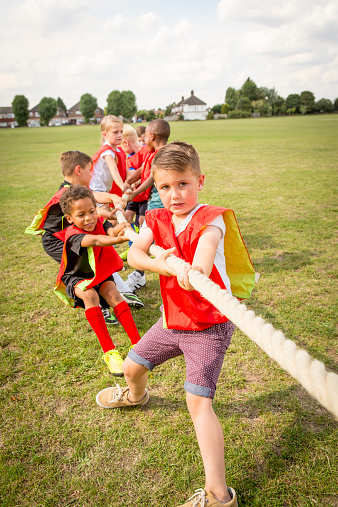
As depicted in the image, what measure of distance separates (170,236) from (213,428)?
3.77ft

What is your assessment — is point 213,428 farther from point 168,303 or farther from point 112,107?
point 112,107

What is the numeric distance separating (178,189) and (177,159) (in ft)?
0.60

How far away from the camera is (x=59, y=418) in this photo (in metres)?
2.69

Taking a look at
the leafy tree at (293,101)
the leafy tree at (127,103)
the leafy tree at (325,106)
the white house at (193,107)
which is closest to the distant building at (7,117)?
the leafy tree at (127,103)

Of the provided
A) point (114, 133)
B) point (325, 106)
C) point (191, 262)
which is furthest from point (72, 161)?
point (325, 106)

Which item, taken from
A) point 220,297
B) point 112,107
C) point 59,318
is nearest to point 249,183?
point 59,318

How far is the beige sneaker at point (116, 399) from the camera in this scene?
2.72m

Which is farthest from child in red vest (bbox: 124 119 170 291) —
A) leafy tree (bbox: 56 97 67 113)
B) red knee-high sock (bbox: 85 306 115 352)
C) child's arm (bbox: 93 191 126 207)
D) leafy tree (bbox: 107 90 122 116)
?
leafy tree (bbox: 56 97 67 113)

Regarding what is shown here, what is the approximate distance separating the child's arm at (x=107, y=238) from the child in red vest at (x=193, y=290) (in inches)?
30.1

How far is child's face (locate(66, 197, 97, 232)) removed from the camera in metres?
3.30

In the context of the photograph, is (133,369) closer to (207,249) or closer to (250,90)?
(207,249)

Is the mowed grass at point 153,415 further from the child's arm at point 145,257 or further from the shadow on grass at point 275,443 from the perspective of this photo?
the child's arm at point 145,257

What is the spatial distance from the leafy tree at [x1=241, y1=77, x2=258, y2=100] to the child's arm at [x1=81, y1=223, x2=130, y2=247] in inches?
4799

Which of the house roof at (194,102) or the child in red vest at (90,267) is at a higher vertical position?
the house roof at (194,102)
